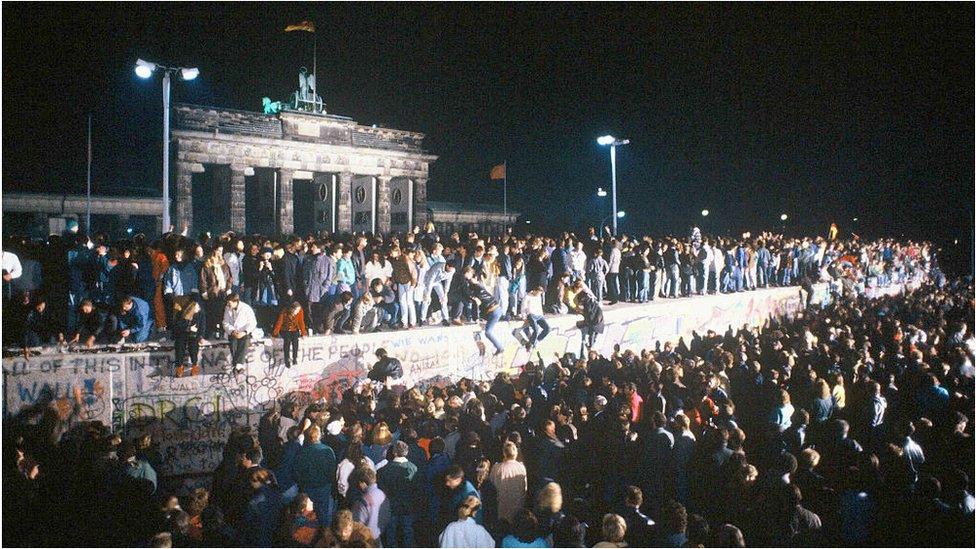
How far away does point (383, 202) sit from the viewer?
47.4 metres

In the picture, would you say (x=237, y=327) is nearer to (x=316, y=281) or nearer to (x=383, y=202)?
(x=316, y=281)

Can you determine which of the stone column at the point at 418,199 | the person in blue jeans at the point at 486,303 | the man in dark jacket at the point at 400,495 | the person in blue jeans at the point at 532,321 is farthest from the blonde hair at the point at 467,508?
the stone column at the point at 418,199

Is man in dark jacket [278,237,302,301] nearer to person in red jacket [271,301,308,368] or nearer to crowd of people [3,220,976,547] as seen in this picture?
crowd of people [3,220,976,547]

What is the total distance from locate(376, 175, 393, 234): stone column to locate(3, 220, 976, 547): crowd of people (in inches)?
1191

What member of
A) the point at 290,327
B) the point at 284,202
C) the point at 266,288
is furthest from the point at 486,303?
the point at 284,202

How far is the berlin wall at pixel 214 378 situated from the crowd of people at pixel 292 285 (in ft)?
1.28

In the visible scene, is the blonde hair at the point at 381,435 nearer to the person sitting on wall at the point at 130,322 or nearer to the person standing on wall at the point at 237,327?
the person standing on wall at the point at 237,327

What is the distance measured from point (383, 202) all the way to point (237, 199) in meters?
10.4

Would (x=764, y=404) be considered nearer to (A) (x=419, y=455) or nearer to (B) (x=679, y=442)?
(B) (x=679, y=442)

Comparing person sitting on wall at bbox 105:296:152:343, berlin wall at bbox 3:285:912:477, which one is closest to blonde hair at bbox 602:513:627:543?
berlin wall at bbox 3:285:912:477

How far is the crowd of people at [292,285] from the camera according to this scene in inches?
485

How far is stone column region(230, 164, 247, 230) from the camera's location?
131ft

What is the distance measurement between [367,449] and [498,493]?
1.97 metres

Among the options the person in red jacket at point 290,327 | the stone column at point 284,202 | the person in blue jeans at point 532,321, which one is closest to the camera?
the person in red jacket at point 290,327
